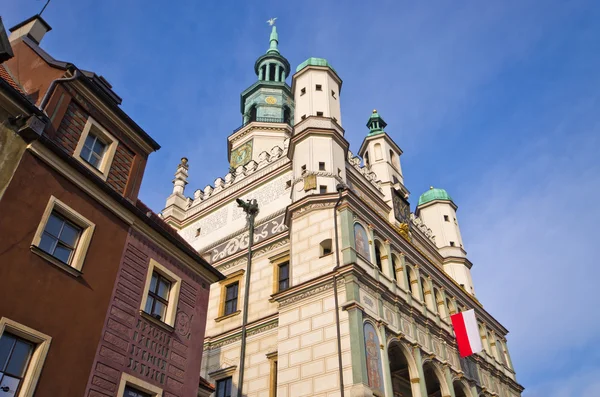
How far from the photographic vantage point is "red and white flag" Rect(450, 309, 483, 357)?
24.2 metres

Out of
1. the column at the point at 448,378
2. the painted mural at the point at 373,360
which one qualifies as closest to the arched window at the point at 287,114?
the column at the point at 448,378

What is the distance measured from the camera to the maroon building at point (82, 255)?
10.6m

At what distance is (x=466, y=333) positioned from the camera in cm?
2480

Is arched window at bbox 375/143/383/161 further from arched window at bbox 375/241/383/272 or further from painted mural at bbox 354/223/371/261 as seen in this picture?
painted mural at bbox 354/223/371/261

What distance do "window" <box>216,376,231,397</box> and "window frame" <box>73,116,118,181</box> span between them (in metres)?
12.1

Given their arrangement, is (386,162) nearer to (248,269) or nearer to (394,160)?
(394,160)

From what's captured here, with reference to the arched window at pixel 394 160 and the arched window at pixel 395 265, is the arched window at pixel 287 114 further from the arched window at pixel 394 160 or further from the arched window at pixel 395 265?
the arched window at pixel 395 265

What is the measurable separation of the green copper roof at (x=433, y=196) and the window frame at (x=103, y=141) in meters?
28.7

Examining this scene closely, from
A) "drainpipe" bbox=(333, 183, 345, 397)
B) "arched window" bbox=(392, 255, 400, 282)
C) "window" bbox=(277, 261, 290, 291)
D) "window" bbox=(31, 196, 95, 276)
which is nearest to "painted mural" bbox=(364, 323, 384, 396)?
"drainpipe" bbox=(333, 183, 345, 397)

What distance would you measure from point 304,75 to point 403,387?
1787 cm

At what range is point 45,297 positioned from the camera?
35.9 feet

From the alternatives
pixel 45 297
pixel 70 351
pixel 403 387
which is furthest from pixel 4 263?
pixel 403 387

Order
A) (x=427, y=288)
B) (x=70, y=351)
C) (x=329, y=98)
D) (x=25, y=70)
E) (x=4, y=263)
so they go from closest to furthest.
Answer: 1. (x=4, y=263)
2. (x=70, y=351)
3. (x=25, y=70)
4. (x=427, y=288)
5. (x=329, y=98)

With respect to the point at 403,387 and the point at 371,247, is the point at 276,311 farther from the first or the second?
the point at 403,387
